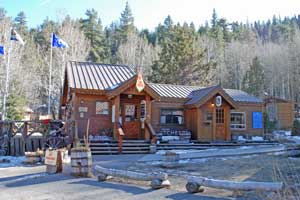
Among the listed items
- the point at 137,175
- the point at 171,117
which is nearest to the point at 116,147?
the point at 171,117

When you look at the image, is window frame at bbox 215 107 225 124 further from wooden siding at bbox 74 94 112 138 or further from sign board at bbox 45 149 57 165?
sign board at bbox 45 149 57 165

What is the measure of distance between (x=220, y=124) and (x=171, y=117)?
9.90 feet

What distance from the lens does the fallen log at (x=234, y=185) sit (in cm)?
617

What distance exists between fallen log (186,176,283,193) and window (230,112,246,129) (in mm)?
17247

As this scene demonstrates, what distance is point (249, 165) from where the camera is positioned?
12.0 metres

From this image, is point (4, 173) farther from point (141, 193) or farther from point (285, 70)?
point (285, 70)

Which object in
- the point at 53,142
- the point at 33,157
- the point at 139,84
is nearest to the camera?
the point at 33,157

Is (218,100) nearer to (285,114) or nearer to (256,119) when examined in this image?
(256,119)

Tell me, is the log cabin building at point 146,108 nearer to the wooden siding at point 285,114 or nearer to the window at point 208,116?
the window at point 208,116

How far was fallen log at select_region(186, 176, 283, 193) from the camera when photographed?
617cm

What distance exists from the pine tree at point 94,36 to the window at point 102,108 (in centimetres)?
2544

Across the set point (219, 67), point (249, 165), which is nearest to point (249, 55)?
point (219, 67)

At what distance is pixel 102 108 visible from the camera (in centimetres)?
1877

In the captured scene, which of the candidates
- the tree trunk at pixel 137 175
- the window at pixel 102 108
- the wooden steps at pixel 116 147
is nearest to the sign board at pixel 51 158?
the tree trunk at pixel 137 175
